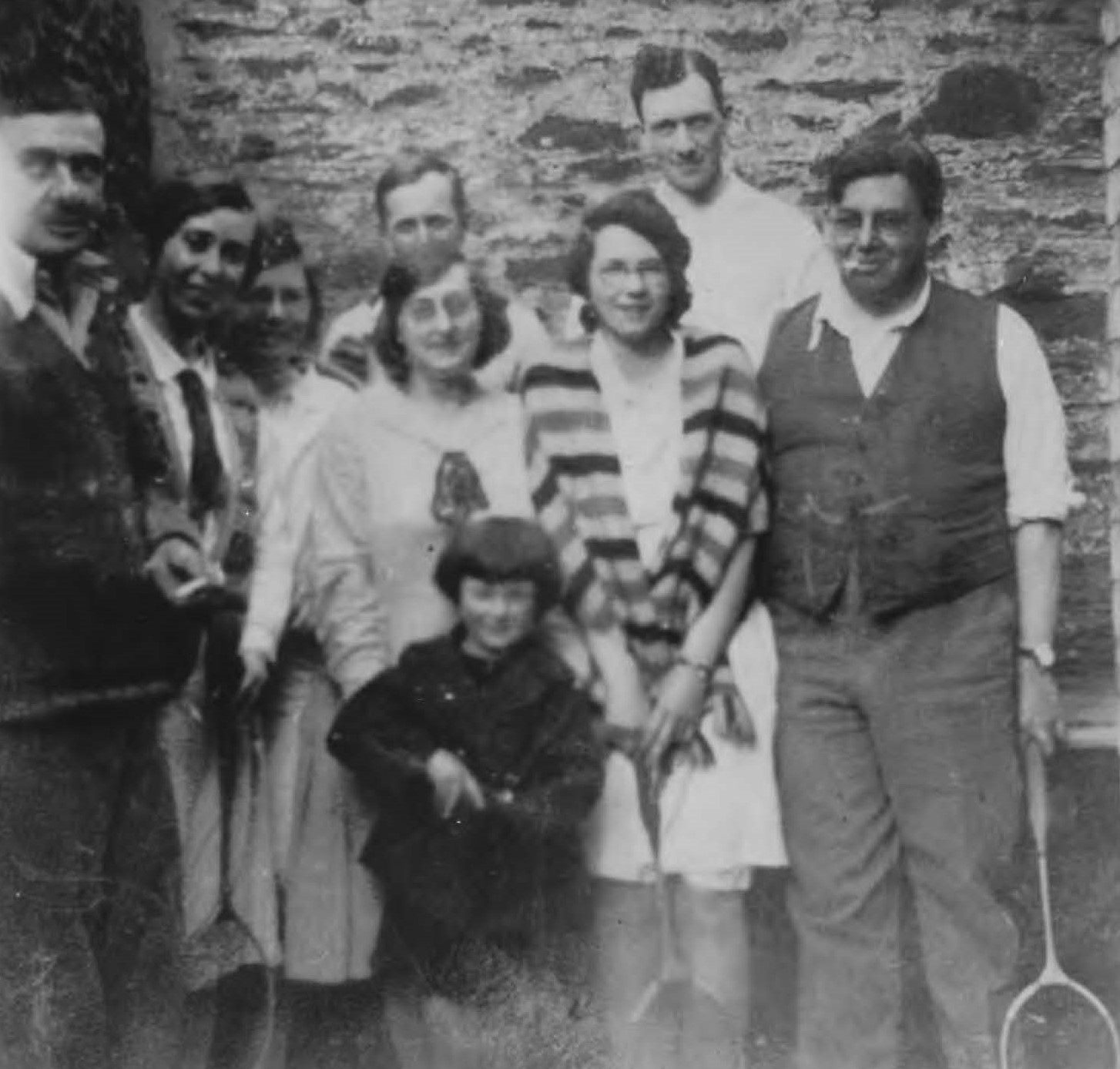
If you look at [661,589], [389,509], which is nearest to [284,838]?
[389,509]

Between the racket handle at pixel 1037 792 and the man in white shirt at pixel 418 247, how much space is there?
4.60 feet

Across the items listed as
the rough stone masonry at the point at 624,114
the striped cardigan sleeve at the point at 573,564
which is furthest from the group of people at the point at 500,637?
the rough stone masonry at the point at 624,114

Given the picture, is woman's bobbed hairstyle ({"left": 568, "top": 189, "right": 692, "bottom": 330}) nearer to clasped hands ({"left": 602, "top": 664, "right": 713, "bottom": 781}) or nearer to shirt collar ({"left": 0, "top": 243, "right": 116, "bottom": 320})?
clasped hands ({"left": 602, "top": 664, "right": 713, "bottom": 781})

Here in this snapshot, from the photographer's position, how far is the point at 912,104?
204 inches

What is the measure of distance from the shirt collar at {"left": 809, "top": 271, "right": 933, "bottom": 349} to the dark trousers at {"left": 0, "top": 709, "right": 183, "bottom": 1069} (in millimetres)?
1720

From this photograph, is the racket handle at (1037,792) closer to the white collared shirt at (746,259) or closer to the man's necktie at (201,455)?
the white collared shirt at (746,259)

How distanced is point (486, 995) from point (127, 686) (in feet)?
3.40

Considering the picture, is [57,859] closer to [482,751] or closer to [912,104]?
[482,751]

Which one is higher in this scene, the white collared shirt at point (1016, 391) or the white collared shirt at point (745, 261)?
the white collared shirt at point (745, 261)

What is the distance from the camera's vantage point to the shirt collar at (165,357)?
5.06 metres

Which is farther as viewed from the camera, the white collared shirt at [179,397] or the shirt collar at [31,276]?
the white collared shirt at [179,397]

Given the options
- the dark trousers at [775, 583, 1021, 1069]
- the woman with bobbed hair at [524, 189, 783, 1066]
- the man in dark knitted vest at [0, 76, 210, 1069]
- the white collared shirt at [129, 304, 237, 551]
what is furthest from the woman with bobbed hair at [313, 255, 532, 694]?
the dark trousers at [775, 583, 1021, 1069]

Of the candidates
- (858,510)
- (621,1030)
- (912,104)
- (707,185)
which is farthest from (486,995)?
(912,104)

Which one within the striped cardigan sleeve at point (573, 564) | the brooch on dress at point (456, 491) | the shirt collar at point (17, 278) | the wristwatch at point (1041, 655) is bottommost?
the wristwatch at point (1041, 655)
